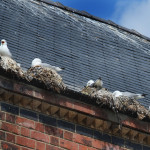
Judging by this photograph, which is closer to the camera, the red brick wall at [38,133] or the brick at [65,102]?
the red brick wall at [38,133]

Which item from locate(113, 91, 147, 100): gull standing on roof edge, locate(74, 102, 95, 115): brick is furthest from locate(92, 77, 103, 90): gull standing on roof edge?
locate(74, 102, 95, 115): brick

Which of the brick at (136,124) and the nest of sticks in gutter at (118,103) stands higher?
the nest of sticks in gutter at (118,103)

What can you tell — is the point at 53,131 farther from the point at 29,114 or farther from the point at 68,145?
the point at 29,114

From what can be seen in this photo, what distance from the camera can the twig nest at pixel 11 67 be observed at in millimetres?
15692

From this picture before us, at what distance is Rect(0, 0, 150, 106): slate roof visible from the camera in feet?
60.2

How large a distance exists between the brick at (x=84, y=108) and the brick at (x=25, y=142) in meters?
1.24

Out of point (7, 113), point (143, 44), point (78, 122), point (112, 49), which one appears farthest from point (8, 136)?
point (143, 44)

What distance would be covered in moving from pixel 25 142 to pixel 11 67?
1404 mm

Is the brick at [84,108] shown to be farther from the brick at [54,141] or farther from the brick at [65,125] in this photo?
the brick at [54,141]

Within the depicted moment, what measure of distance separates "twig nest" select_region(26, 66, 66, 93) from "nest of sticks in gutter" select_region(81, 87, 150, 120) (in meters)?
0.79

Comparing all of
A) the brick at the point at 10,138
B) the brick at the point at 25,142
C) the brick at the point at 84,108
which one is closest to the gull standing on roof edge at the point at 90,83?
the brick at the point at 84,108

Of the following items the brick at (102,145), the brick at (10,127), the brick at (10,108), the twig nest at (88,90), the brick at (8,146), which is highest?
the twig nest at (88,90)

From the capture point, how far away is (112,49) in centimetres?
2070

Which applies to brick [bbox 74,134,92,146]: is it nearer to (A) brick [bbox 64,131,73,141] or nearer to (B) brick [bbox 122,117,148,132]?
(A) brick [bbox 64,131,73,141]
